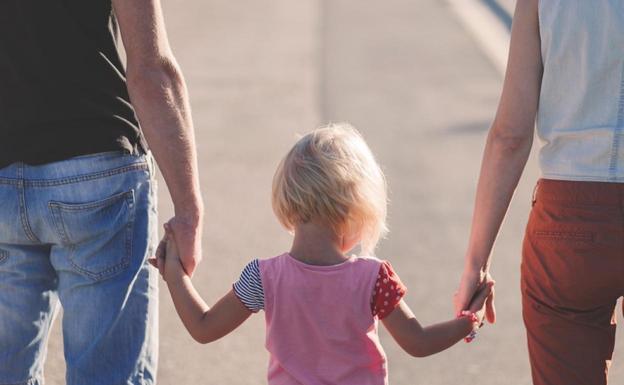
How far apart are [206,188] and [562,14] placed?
5295mm

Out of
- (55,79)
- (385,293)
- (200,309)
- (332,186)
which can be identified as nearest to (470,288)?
(385,293)

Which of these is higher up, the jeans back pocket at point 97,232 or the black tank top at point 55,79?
the black tank top at point 55,79

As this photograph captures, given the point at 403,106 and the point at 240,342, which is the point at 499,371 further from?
the point at 403,106

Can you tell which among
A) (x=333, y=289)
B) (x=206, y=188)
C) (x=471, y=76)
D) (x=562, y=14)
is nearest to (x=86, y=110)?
(x=333, y=289)

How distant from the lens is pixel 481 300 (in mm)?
3275

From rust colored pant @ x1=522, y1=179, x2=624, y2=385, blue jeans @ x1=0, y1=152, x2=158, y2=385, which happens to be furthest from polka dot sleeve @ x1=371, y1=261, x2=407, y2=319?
blue jeans @ x1=0, y1=152, x2=158, y2=385

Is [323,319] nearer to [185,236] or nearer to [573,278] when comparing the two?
[185,236]

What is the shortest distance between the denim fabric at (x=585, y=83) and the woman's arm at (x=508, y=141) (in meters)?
0.04

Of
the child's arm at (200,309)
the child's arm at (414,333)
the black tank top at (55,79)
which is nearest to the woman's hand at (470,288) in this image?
the child's arm at (414,333)

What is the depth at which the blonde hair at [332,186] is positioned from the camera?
291 cm

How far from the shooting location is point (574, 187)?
3033mm

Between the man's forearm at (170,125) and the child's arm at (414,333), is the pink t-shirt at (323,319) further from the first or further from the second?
the man's forearm at (170,125)

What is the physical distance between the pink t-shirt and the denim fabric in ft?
1.89

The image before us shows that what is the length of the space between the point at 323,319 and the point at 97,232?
59 centimetres
